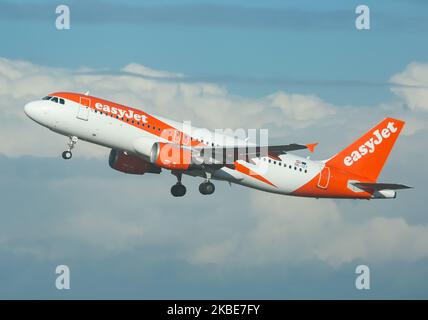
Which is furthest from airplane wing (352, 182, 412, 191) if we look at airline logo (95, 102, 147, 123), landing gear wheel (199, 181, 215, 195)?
airline logo (95, 102, 147, 123)

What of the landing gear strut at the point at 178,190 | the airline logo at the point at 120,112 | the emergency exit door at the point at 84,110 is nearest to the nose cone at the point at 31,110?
the emergency exit door at the point at 84,110

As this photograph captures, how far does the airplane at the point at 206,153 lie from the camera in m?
71.1

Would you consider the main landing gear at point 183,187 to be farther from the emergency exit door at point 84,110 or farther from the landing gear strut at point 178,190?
the emergency exit door at point 84,110

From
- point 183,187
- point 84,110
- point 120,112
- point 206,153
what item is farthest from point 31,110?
point 183,187

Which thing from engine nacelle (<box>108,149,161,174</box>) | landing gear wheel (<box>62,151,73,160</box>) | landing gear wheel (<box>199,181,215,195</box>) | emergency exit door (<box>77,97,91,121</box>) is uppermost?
emergency exit door (<box>77,97,91,121</box>)

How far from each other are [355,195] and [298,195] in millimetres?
4132

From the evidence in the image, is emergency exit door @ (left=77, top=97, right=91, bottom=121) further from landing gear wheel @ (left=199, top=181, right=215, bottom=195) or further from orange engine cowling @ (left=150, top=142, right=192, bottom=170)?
landing gear wheel @ (left=199, top=181, right=215, bottom=195)

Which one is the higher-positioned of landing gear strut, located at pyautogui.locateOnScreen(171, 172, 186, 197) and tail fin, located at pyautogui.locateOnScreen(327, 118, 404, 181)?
tail fin, located at pyautogui.locateOnScreen(327, 118, 404, 181)

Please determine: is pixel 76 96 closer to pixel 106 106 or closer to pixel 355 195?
pixel 106 106

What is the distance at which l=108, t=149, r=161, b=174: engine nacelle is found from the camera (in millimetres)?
78125

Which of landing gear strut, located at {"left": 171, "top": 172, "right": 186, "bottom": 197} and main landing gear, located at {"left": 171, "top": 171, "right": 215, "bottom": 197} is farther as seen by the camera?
landing gear strut, located at {"left": 171, "top": 172, "right": 186, "bottom": 197}

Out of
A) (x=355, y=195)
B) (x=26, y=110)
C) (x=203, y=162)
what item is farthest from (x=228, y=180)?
(x=26, y=110)

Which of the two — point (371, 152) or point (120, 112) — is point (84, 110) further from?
point (371, 152)

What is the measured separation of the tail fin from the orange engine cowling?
12.3 meters
